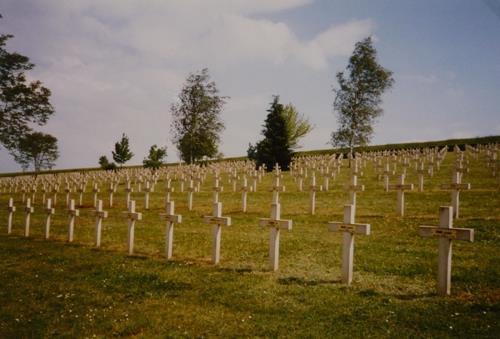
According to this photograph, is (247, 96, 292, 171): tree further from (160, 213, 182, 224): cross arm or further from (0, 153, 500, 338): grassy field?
(160, 213, 182, 224): cross arm

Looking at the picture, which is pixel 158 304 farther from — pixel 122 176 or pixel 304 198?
pixel 122 176

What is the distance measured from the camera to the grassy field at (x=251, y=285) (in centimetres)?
575

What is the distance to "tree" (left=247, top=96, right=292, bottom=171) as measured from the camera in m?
35.8

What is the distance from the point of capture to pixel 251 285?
760 centimetres

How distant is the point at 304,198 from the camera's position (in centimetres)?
2052

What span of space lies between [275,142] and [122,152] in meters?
22.7

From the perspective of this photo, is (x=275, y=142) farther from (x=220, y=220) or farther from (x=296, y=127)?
(x=220, y=220)

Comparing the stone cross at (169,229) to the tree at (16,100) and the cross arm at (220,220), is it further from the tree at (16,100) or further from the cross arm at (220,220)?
the tree at (16,100)

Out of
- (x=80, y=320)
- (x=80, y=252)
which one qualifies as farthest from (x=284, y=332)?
(x=80, y=252)

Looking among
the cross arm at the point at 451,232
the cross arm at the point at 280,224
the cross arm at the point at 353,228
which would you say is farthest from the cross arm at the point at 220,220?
the cross arm at the point at 451,232

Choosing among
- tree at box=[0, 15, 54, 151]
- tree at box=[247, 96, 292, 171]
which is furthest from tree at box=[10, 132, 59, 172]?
tree at box=[247, 96, 292, 171]

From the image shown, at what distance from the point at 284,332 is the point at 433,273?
4058 mm

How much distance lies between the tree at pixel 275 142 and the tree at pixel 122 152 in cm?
2083

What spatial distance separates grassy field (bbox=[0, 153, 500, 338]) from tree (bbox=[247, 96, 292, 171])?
2181cm
